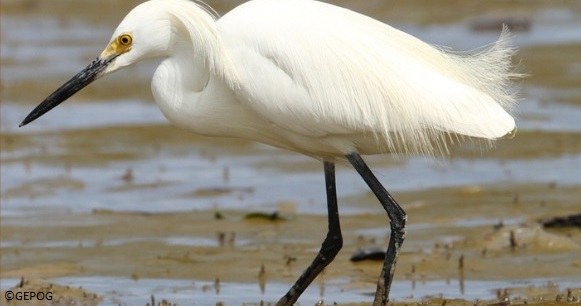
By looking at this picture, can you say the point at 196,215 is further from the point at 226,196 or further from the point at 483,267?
the point at 483,267

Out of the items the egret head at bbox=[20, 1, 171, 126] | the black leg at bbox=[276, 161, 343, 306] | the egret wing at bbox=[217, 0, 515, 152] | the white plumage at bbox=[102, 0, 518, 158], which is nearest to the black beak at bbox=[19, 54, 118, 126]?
the egret head at bbox=[20, 1, 171, 126]

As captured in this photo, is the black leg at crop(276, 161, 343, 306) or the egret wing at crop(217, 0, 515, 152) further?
the black leg at crop(276, 161, 343, 306)

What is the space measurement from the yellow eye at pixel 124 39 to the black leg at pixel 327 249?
1.47 m

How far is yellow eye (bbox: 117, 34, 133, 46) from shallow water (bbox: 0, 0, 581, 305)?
1.96 m

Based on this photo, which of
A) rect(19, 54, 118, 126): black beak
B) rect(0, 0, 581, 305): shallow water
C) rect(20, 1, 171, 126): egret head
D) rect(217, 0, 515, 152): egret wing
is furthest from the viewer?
rect(0, 0, 581, 305): shallow water

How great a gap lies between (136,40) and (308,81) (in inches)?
40.3

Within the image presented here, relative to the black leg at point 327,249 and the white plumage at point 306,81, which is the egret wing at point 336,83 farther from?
the black leg at point 327,249

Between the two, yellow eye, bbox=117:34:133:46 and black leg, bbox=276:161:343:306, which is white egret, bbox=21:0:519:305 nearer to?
yellow eye, bbox=117:34:133:46

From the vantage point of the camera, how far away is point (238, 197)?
11.9 meters

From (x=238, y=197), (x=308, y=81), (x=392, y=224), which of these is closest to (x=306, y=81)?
(x=308, y=81)

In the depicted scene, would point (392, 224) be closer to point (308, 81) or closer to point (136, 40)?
point (308, 81)

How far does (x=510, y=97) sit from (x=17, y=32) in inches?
556

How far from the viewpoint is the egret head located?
7.52m

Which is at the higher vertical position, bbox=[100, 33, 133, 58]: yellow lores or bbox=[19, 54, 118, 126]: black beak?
bbox=[100, 33, 133, 58]: yellow lores
